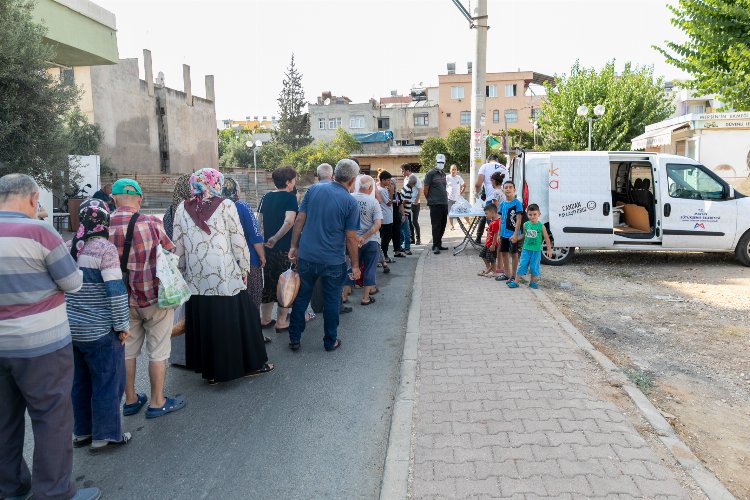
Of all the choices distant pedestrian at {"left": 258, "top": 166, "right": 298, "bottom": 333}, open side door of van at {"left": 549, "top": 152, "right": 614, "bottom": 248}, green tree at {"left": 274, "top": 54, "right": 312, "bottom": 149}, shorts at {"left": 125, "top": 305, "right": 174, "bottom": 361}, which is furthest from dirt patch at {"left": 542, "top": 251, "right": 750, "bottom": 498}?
green tree at {"left": 274, "top": 54, "right": 312, "bottom": 149}

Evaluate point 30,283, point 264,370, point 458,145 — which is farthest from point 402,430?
point 458,145

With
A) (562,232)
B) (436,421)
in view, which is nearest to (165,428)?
(436,421)

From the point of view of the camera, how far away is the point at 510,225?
8867 mm

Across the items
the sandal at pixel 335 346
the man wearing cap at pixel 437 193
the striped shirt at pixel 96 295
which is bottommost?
the sandal at pixel 335 346

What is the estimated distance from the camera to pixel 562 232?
1068cm

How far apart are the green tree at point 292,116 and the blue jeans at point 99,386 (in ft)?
232

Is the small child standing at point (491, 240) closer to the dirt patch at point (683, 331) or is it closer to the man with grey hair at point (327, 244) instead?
the dirt patch at point (683, 331)

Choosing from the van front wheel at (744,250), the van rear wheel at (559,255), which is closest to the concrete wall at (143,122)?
the van rear wheel at (559,255)

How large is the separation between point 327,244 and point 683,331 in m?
4.35

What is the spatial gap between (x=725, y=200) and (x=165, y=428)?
10.3 m

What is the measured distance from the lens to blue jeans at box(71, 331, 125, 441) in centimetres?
A: 389

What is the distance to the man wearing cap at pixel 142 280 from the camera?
13.9ft

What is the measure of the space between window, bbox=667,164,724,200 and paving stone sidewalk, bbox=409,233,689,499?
5380 mm

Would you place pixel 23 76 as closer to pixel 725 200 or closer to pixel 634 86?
pixel 725 200
